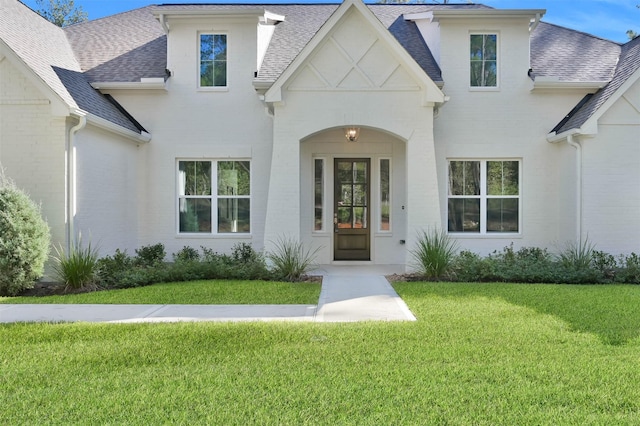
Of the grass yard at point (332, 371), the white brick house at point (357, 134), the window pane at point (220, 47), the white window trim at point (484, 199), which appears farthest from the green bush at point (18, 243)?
the white window trim at point (484, 199)

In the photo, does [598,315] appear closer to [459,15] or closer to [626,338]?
[626,338]

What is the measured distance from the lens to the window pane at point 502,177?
12414 mm

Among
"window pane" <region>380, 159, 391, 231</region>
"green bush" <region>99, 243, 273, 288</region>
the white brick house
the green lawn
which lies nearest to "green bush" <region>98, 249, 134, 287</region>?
"green bush" <region>99, 243, 273, 288</region>

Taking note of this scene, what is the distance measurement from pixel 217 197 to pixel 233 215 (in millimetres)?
655

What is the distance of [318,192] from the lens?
505 inches

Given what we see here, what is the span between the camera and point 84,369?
4.49 metres

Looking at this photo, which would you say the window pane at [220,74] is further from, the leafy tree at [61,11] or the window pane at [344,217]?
the leafy tree at [61,11]

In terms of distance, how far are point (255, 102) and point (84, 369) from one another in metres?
9.05

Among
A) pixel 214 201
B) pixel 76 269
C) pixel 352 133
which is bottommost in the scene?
pixel 76 269

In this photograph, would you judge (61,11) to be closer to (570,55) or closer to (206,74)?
(206,74)

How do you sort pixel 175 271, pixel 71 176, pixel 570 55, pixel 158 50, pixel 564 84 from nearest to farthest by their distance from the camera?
pixel 71 176
pixel 175 271
pixel 564 84
pixel 570 55
pixel 158 50

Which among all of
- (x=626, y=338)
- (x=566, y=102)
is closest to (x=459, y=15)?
(x=566, y=102)

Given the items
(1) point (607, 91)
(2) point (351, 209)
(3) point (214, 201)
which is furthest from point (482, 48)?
(3) point (214, 201)

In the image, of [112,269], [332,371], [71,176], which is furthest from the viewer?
[112,269]
